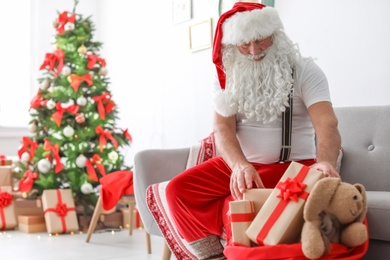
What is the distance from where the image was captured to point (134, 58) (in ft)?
16.8

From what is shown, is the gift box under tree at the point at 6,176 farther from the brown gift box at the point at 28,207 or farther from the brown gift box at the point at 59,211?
the brown gift box at the point at 59,211

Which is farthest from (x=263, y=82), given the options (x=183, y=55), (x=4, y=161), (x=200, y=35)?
(x=4, y=161)

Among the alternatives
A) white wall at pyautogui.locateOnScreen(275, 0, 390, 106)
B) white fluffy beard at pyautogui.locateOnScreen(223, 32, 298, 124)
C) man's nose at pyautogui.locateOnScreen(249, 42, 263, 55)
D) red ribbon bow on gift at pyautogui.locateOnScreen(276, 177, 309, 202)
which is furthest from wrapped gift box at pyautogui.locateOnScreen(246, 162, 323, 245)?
white wall at pyautogui.locateOnScreen(275, 0, 390, 106)

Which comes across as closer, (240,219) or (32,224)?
(240,219)

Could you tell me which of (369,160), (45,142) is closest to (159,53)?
(45,142)

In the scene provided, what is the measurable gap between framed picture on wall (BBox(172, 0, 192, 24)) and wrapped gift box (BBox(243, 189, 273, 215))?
8.98 feet

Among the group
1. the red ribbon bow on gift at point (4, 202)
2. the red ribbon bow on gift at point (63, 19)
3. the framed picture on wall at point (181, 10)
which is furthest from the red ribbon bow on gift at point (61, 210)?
the framed picture on wall at point (181, 10)

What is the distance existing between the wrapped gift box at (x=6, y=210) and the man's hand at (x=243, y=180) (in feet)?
9.40

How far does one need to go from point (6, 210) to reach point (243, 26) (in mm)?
2893

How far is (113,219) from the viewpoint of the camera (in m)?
4.53

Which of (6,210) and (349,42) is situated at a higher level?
(349,42)

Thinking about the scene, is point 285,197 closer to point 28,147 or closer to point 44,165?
point 44,165

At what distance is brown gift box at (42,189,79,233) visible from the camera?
4.22 m

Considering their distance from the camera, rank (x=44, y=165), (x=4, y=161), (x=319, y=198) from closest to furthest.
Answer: (x=319, y=198)
(x=44, y=165)
(x=4, y=161)
